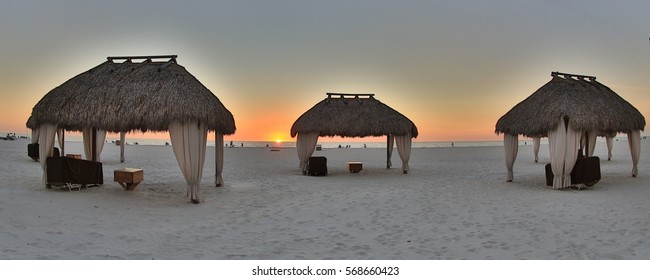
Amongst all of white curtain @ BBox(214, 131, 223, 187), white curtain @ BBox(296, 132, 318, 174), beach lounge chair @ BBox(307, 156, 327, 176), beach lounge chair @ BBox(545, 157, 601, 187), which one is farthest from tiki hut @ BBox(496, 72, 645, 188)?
white curtain @ BBox(214, 131, 223, 187)

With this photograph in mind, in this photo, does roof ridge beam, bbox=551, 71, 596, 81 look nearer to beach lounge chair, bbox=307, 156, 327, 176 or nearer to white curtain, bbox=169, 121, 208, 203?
beach lounge chair, bbox=307, 156, 327, 176

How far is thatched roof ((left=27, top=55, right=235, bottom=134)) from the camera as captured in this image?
8.36 m

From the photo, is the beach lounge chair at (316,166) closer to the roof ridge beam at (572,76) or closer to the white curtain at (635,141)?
the roof ridge beam at (572,76)

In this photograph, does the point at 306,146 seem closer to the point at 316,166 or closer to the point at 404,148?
the point at 316,166

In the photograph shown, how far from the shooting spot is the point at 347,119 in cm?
1489

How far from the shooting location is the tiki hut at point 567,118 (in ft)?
33.3

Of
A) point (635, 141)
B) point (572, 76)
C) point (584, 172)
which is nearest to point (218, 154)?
point (584, 172)

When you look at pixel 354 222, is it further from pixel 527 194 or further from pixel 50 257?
pixel 527 194

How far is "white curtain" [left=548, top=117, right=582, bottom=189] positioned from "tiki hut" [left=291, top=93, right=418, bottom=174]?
5.38m

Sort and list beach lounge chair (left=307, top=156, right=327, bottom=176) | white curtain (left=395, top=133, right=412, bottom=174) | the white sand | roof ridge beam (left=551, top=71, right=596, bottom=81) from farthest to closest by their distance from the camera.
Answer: white curtain (left=395, top=133, right=412, bottom=174) → beach lounge chair (left=307, top=156, right=327, bottom=176) → roof ridge beam (left=551, top=71, right=596, bottom=81) → the white sand

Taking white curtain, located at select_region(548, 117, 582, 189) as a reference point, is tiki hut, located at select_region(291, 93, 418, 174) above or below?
above

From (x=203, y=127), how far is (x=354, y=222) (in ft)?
11.8

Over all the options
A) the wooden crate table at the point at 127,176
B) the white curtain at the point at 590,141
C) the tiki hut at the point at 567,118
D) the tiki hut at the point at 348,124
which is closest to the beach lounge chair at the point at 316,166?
the tiki hut at the point at 348,124
